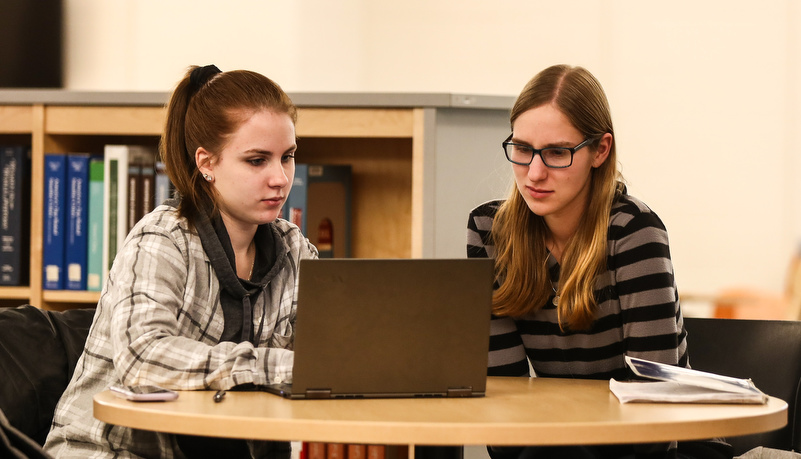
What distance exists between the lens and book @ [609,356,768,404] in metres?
1.21

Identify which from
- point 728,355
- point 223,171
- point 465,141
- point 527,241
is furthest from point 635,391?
point 465,141

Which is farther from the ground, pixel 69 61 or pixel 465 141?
pixel 69 61

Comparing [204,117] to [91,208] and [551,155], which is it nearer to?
[551,155]

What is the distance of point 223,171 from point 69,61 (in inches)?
72.5

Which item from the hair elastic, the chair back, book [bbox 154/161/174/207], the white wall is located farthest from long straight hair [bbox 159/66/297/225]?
A: the white wall

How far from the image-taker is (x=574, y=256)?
1617mm

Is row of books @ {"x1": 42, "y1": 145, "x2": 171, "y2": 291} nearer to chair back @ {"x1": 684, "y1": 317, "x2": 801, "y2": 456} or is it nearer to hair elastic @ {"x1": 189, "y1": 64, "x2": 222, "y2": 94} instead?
hair elastic @ {"x1": 189, "y1": 64, "x2": 222, "y2": 94}

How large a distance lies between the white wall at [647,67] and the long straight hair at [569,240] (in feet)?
6.23

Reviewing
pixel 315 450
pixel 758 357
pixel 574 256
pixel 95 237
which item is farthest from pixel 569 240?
pixel 95 237

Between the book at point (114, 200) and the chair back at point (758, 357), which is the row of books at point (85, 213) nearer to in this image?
the book at point (114, 200)

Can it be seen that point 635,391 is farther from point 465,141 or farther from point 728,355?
point 465,141

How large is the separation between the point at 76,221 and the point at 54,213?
0.06 meters

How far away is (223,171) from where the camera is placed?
60.3 inches

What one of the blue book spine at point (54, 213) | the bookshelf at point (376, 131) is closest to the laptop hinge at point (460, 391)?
the bookshelf at point (376, 131)
